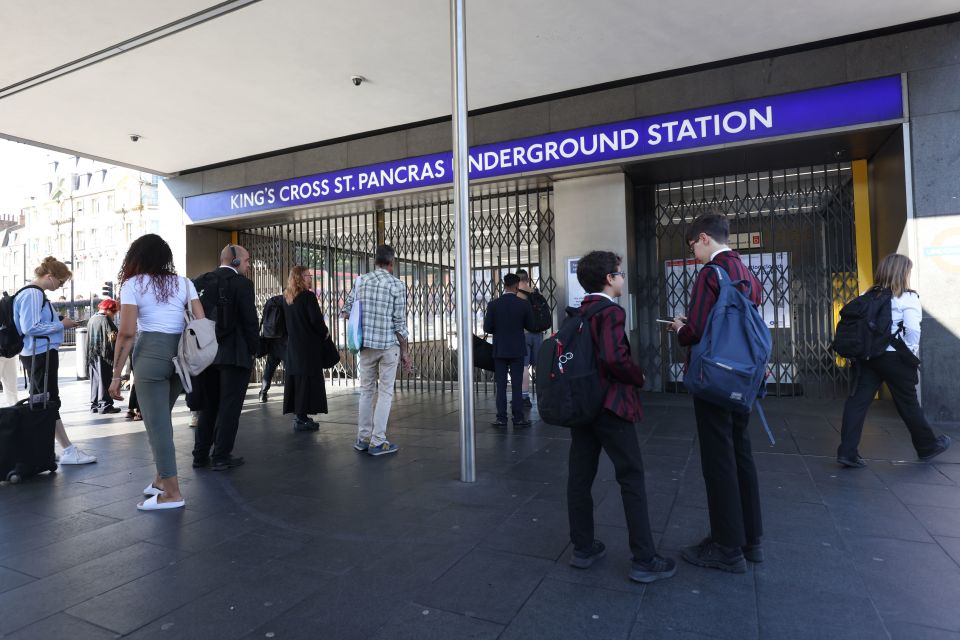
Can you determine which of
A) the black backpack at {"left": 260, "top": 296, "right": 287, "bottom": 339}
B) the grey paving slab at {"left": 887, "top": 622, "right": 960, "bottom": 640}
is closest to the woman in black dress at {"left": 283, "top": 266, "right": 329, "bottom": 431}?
the black backpack at {"left": 260, "top": 296, "right": 287, "bottom": 339}

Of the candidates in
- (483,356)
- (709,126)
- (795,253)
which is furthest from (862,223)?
(483,356)

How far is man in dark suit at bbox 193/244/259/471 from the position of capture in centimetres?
474

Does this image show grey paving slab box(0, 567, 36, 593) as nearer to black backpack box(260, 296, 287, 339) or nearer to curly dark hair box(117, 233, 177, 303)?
curly dark hair box(117, 233, 177, 303)

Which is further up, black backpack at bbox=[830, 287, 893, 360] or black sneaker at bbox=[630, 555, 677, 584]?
black backpack at bbox=[830, 287, 893, 360]

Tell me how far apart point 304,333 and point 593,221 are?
13.7 feet

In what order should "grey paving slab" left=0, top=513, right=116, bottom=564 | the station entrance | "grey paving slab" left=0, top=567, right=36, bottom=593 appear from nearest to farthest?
"grey paving slab" left=0, top=567, right=36, bottom=593 → "grey paving slab" left=0, top=513, right=116, bottom=564 → the station entrance

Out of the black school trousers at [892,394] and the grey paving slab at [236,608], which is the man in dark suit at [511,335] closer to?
the black school trousers at [892,394]

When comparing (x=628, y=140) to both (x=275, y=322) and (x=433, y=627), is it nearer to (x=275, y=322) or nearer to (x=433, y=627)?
(x=275, y=322)

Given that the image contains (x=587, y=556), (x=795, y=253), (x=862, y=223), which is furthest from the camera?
(x=795, y=253)

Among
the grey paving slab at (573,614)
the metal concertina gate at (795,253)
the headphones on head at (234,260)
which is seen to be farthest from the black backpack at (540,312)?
the grey paving slab at (573,614)

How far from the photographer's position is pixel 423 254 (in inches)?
400

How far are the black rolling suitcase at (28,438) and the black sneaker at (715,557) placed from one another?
4.81 m

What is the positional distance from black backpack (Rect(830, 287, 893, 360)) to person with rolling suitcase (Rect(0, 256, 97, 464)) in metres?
6.27

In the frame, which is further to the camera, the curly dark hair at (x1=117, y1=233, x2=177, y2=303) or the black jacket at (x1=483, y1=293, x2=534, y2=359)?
the black jacket at (x1=483, y1=293, x2=534, y2=359)
